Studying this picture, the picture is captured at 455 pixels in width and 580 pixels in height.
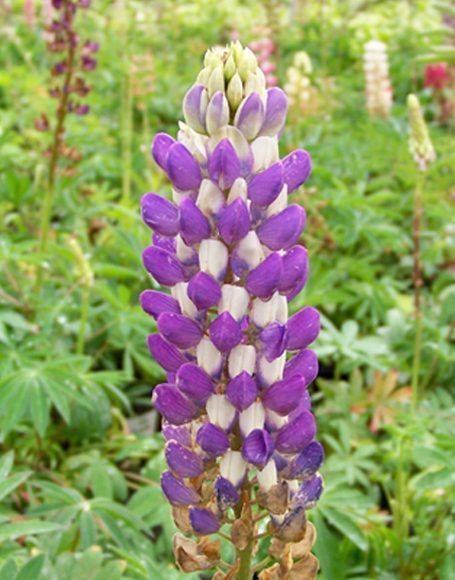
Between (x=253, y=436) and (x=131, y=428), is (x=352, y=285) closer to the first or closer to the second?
(x=131, y=428)

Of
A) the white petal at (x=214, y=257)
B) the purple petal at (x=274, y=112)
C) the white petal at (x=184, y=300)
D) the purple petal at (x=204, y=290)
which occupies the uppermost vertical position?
the purple petal at (x=274, y=112)

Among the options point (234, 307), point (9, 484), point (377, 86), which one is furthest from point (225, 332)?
point (377, 86)

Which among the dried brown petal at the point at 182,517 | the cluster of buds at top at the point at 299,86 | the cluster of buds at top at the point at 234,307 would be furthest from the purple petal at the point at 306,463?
the cluster of buds at top at the point at 299,86

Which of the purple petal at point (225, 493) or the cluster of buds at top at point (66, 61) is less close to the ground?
the cluster of buds at top at point (66, 61)

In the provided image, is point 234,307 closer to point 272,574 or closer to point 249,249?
point 249,249

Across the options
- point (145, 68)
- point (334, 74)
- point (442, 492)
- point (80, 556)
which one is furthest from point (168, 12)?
point (80, 556)

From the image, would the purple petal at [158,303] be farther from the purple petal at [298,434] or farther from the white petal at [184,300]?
the purple petal at [298,434]

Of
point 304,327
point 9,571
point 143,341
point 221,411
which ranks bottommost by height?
point 143,341

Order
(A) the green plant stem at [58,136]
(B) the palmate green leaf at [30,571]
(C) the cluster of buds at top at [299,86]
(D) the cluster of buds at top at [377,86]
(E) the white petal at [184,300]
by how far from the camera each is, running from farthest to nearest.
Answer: (D) the cluster of buds at top at [377,86], (C) the cluster of buds at top at [299,86], (A) the green plant stem at [58,136], (B) the palmate green leaf at [30,571], (E) the white petal at [184,300]
